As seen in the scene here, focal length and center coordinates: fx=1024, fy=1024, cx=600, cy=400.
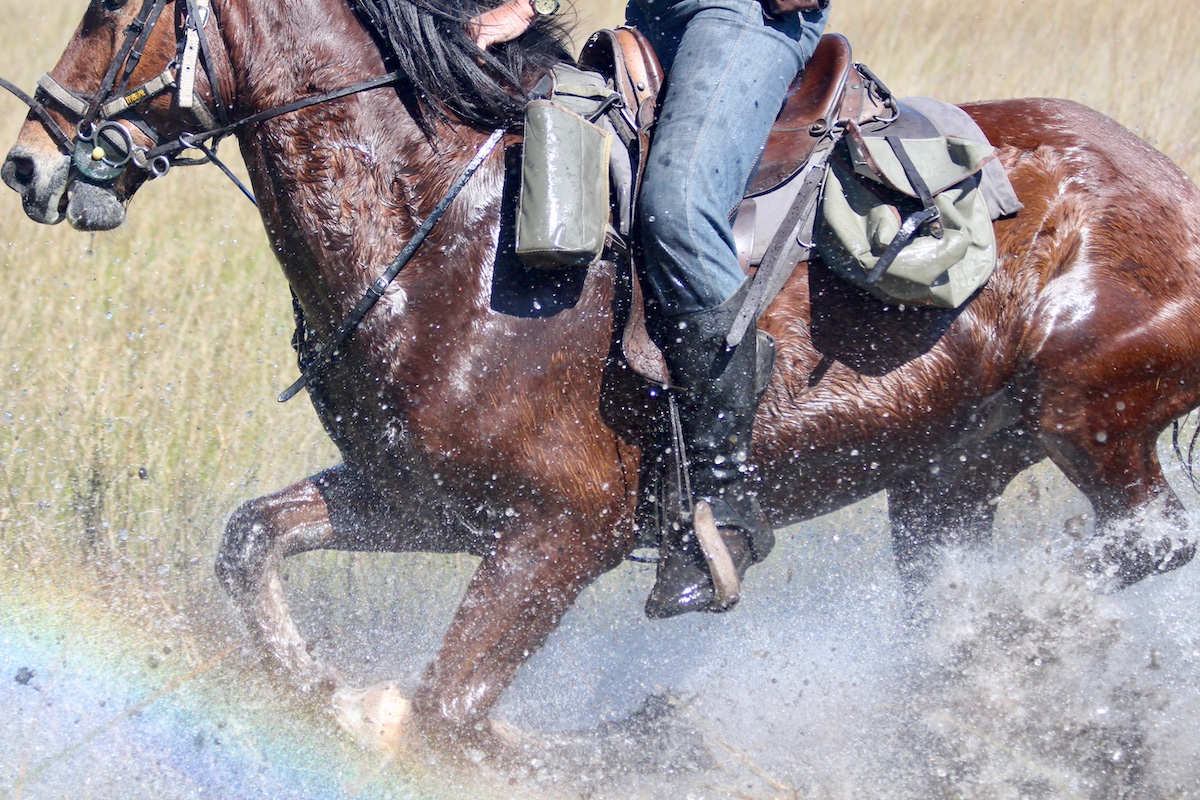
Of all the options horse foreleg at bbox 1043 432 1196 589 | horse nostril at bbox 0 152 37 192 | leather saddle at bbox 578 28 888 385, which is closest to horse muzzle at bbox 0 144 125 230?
horse nostril at bbox 0 152 37 192

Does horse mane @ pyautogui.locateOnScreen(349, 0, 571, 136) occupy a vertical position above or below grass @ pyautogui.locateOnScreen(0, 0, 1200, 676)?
above

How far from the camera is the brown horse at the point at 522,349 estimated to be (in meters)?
2.73

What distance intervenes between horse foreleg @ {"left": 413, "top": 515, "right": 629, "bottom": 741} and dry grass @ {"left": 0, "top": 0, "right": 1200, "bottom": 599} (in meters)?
1.77

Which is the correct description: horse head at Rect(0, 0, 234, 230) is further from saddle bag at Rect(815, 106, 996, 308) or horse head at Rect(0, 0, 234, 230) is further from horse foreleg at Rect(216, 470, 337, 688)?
saddle bag at Rect(815, 106, 996, 308)

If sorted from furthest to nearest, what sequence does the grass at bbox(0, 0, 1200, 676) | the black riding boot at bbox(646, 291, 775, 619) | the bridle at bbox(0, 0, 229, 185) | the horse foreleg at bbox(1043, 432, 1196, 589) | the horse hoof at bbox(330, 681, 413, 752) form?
the grass at bbox(0, 0, 1200, 676) → the horse foreleg at bbox(1043, 432, 1196, 589) → the horse hoof at bbox(330, 681, 413, 752) → the black riding boot at bbox(646, 291, 775, 619) → the bridle at bbox(0, 0, 229, 185)

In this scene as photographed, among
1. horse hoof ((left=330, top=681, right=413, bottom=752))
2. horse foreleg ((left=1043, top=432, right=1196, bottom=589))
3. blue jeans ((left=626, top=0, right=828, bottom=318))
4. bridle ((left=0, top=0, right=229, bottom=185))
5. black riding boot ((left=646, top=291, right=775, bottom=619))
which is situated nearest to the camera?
bridle ((left=0, top=0, right=229, bottom=185))

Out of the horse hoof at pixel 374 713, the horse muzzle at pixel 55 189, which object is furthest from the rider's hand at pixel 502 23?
the horse hoof at pixel 374 713

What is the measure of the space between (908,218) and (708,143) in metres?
0.64

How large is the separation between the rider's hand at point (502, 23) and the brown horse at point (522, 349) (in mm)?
80

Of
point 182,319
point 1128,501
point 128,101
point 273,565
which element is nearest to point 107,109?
point 128,101

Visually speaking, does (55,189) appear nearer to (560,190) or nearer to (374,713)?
(560,190)

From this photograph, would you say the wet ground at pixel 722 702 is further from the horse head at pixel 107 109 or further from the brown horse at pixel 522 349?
the horse head at pixel 107 109

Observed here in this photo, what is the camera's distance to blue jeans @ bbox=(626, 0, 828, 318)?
2.71 m

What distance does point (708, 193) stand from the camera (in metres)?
2.72
